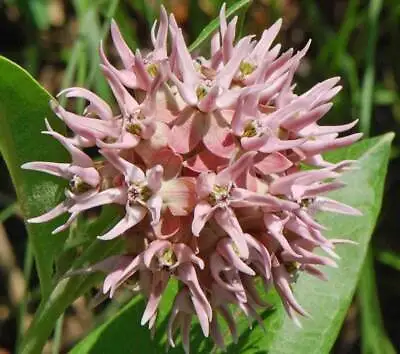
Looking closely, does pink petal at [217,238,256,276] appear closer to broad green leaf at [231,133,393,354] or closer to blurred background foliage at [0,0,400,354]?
broad green leaf at [231,133,393,354]

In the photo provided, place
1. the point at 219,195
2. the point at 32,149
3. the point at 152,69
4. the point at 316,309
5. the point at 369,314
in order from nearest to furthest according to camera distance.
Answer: the point at 219,195 → the point at 152,69 → the point at 32,149 → the point at 316,309 → the point at 369,314

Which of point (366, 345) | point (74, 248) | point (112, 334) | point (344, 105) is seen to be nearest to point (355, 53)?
point (344, 105)

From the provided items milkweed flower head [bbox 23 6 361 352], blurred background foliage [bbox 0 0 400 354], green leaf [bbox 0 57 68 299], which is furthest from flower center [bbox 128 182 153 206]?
blurred background foliage [bbox 0 0 400 354]

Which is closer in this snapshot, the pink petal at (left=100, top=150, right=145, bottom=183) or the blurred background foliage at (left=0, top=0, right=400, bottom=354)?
the pink petal at (left=100, top=150, right=145, bottom=183)

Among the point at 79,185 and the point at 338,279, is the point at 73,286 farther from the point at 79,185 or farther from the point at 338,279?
the point at 338,279

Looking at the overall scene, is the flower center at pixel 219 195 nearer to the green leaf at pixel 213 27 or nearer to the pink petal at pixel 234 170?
the pink petal at pixel 234 170

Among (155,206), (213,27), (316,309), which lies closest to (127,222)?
(155,206)

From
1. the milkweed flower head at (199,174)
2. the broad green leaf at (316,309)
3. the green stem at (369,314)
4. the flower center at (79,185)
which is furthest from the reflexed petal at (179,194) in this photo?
the green stem at (369,314)
